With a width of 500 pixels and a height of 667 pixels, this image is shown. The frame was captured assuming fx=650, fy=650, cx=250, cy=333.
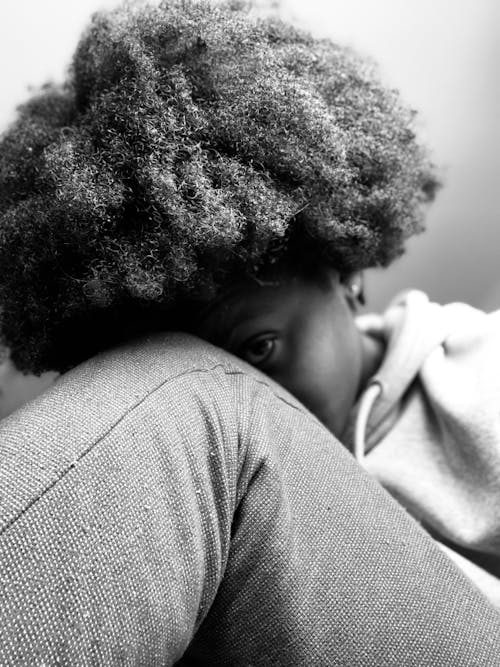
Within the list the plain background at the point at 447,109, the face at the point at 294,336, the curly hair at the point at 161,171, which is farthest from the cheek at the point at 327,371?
the plain background at the point at 447,109

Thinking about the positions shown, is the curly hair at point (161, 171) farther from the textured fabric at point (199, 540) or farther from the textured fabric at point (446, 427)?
the textured fabric at point (446, 427)

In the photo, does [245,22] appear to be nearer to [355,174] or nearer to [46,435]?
[355,174]

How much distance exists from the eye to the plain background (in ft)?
1.53

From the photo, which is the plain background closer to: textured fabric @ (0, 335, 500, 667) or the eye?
the eye

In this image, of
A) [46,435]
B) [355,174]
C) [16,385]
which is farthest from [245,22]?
[16,385]

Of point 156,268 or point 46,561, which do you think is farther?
point 156,268

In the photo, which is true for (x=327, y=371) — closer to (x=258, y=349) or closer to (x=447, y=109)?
(x=258, y=349)

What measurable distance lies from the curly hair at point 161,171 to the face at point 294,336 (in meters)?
0.06

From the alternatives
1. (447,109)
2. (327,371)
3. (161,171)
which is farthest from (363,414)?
(447,109)

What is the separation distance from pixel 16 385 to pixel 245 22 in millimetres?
684

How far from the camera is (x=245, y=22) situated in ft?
2.02

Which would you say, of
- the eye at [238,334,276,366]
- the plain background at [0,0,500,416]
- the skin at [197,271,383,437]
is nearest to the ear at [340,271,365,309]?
the skin at [197,271,383,437]

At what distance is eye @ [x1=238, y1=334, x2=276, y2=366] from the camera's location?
745 mm

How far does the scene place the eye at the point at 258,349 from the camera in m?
0.75
